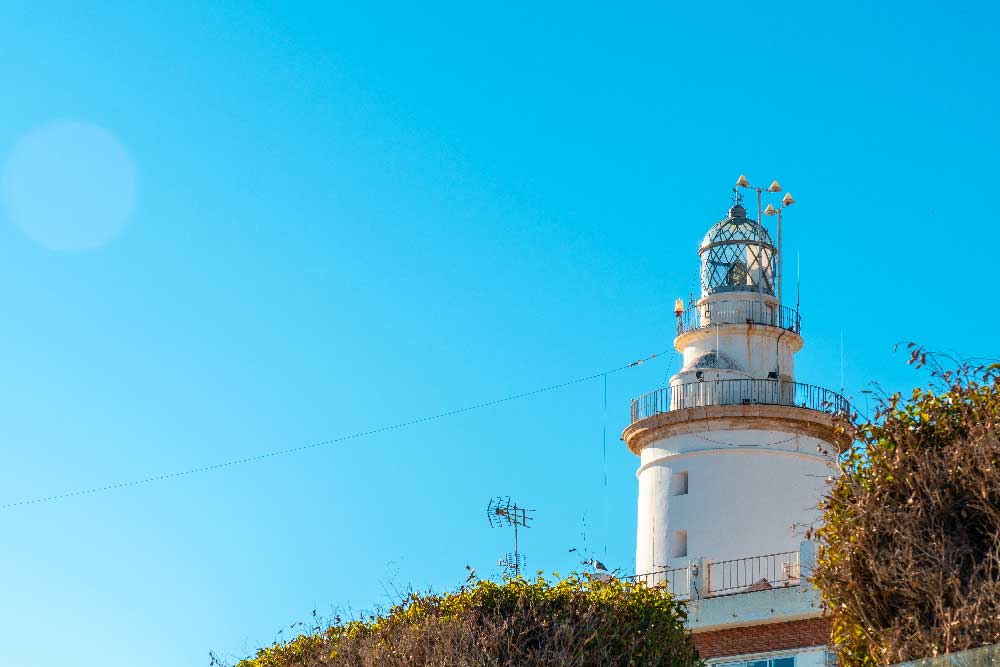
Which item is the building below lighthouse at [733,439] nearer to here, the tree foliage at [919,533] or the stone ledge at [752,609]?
the stone ledge at [752,609]

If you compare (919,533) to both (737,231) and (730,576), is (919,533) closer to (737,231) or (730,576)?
(730,576)

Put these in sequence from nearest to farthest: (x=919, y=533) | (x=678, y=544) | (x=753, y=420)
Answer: (x=919, y=533), (x=678, y=544), (x=753, y=420)

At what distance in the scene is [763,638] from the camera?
25156 millimetres

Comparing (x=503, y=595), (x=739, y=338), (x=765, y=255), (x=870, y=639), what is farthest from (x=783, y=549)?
(x=870, y=639)

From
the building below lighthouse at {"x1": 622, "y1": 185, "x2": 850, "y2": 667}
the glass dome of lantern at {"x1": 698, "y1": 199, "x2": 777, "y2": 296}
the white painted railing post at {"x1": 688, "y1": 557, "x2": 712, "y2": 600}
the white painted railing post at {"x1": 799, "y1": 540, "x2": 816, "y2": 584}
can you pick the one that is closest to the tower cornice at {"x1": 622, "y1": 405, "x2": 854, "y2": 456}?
the building below lighthouse at {"x1": 622, "y1": 185, "x2": 850, "y2": 667}

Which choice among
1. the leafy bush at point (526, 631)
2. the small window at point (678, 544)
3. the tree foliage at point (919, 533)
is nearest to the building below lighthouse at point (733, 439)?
the small window at point (678, 544)

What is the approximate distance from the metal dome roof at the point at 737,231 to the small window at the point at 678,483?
19.0 feet

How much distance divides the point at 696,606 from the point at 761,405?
712 centimetres

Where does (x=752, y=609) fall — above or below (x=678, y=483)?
below

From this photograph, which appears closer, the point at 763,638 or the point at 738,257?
the point at 763,638

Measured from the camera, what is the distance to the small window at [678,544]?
31656 millimetres

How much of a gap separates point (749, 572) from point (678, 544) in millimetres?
2327

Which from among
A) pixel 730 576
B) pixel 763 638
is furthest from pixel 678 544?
pixel 763 638

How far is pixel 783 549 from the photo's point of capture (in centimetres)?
3092
